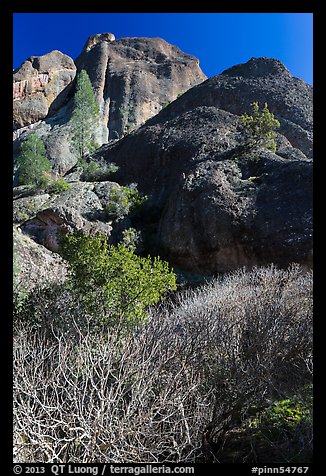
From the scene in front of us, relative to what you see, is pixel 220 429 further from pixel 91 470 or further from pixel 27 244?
pixel 27 244

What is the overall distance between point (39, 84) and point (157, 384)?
48369 millimetres

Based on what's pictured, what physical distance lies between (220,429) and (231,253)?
32.7 feet

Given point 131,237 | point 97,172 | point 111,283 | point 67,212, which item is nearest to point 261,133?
point 131,237

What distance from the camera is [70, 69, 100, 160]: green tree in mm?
34188

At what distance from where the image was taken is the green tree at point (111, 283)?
22.8 ft

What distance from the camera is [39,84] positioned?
149 ft

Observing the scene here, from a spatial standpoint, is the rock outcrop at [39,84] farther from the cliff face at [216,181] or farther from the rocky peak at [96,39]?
the cliff face at [216,181]

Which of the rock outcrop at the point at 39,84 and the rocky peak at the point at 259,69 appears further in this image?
the rock outcrop at the point at 39,84

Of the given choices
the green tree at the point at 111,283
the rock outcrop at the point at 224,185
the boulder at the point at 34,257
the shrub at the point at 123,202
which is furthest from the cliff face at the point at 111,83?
the green tree at the point at 111,283

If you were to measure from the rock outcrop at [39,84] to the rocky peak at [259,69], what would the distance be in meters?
23.7

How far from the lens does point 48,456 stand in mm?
3146

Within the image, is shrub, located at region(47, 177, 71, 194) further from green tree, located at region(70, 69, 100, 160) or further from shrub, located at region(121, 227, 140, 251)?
green tree, located at region(70, 69, 100, 160)

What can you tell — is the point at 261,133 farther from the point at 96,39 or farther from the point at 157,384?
the point at 96,39
